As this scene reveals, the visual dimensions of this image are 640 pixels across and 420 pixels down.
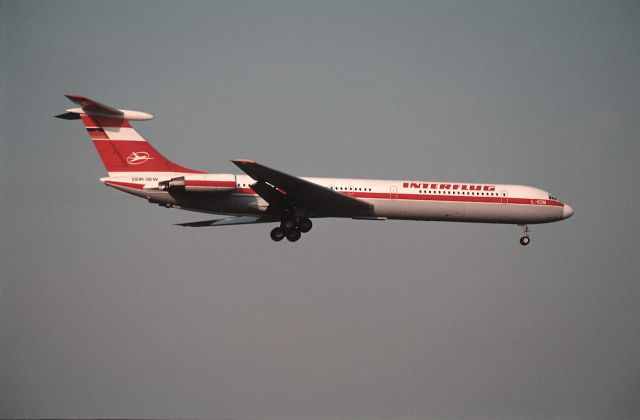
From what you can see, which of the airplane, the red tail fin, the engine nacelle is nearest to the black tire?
the airplane

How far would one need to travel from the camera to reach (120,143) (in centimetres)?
3131

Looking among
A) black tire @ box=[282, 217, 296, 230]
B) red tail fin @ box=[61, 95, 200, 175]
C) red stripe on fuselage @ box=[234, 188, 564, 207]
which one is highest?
red tail fin @ box=[61, 95, 200, 175]

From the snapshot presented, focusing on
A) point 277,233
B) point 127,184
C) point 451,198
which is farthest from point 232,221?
point 451,198

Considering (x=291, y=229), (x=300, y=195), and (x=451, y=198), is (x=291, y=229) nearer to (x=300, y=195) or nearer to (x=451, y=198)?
(x=300, y=195)

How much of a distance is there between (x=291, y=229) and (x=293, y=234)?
26cm

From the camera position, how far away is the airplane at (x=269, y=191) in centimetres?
3031

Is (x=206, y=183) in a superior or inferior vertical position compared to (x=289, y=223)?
superior

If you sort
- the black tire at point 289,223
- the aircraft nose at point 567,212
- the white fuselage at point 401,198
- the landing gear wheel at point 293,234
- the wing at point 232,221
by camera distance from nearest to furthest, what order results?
the white fuselage at point 401,198
the black tire at point 289,223
the landing gear wheel at point 293,234
the wing at point 232,221
the aircraft nose at point 567,212

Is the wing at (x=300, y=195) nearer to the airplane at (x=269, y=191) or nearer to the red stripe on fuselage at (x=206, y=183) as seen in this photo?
the airplane at (x=269, y=191)

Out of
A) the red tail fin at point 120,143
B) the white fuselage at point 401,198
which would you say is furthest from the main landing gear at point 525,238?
the red tail fin at point 120,143

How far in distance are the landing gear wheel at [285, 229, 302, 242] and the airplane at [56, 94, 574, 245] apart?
4 centimetres

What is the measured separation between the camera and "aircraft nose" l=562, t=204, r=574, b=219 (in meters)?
35.6

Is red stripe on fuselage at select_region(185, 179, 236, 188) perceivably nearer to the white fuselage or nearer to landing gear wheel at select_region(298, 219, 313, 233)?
the white fuselage

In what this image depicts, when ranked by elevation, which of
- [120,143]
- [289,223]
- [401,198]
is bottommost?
[289,223]
